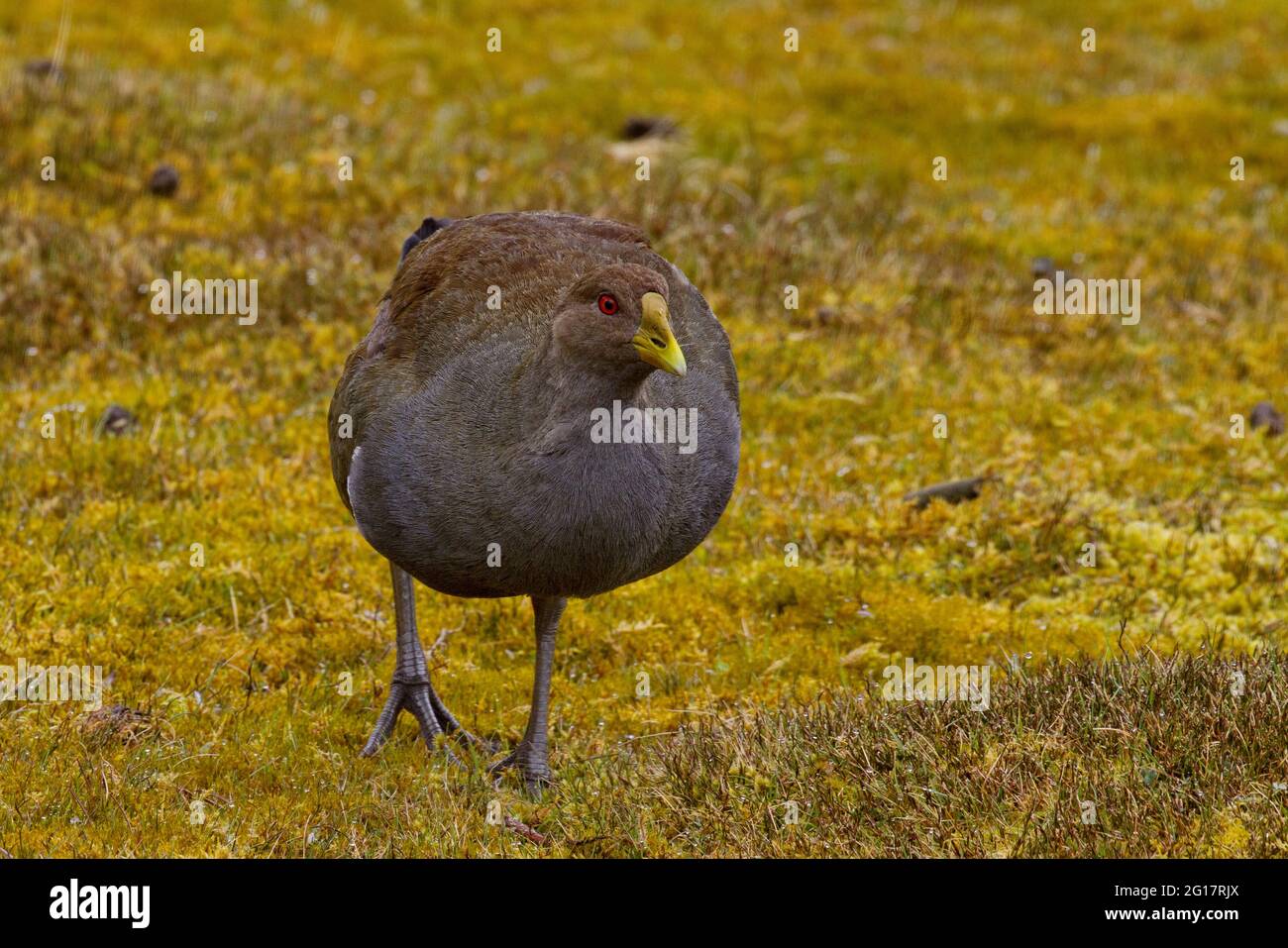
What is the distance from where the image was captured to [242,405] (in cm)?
1184

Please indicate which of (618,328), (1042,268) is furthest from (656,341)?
(1042,268)

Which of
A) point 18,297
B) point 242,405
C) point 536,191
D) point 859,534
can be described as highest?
point 536,191

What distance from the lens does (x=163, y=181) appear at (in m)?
14.9

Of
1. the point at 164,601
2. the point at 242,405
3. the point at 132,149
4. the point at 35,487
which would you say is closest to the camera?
the point at 164,601

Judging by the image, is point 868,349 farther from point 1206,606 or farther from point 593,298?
point 593,298

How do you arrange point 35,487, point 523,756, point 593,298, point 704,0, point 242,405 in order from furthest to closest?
1. point 704,0
2. point 242,405
3. point 35,487
4. point 523,756
5. point 593,298

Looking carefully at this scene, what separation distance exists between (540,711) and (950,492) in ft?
13.7

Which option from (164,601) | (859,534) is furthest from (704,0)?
(164,601)

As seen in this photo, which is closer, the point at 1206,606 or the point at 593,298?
the point at 593,298

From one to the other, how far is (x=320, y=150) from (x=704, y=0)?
34.4ft
